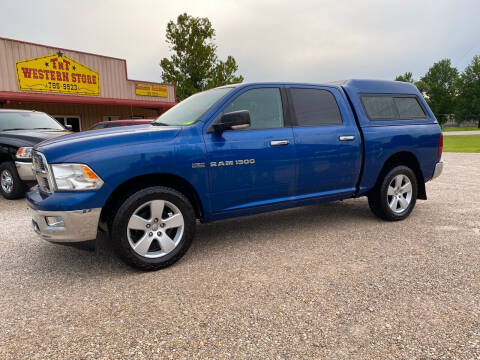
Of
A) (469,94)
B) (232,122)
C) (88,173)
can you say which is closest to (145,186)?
(88,173)

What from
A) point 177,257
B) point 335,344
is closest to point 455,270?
point 335,344

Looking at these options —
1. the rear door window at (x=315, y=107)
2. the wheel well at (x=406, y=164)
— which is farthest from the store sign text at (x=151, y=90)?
the wheel well at (x=406, y=164)

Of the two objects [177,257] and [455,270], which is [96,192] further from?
[455,270]

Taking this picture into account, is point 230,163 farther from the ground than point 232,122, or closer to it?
closer to it

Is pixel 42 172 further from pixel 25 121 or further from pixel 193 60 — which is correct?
pixel 193 60

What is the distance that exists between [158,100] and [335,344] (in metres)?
21.6

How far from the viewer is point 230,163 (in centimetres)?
343

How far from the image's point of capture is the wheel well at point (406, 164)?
4648mm

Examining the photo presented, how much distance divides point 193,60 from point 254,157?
29.8 m

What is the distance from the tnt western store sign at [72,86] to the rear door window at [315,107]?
1571 cm

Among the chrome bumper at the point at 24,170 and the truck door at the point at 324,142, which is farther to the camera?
the chrome bumper at the point at 24,170

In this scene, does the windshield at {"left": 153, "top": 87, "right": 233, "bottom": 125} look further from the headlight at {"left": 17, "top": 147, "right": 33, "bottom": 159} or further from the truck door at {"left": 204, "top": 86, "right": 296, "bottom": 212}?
the headlight at {"left": 17, "top": 147, "right": 33, "bottom": 159}

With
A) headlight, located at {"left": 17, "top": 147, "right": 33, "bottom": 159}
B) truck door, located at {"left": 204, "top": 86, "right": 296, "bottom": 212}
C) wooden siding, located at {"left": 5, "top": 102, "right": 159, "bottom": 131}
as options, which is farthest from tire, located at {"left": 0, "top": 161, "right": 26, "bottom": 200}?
wooden siding, located at {"left": 5, "top": 102, "right": 159, "bottom": 131}

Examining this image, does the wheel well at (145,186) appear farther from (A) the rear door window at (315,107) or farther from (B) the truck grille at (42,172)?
(A) the rear door window at (315,107)
